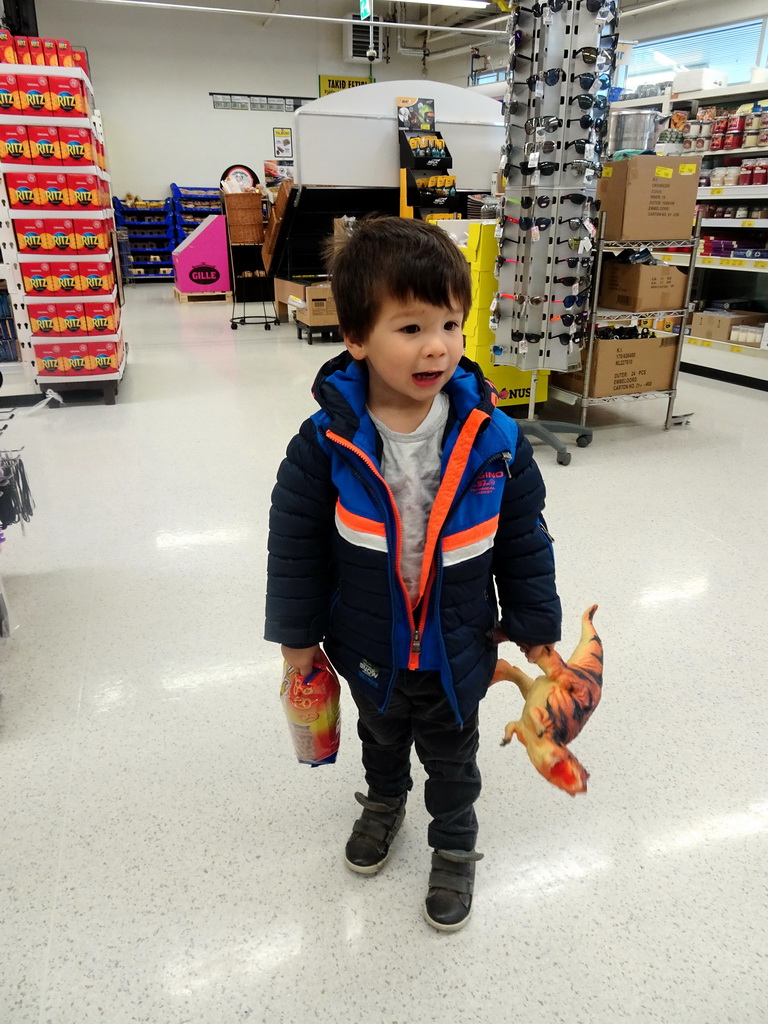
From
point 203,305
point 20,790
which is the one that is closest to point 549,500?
point 20,790

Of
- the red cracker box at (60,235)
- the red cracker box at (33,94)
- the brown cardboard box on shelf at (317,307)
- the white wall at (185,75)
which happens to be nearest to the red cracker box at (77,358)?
the red cracker box at (60,235)

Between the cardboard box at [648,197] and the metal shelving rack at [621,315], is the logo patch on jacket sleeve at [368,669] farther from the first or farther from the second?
the cardboard box at [648,197]

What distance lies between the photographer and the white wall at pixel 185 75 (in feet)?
38.1

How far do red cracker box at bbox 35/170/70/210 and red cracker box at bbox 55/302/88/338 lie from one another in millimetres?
568

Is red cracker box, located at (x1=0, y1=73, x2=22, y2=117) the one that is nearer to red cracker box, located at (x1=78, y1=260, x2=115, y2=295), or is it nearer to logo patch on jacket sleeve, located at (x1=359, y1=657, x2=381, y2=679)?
red cracker box, located at (x1=78, y1=260, x2=115, y2=295)

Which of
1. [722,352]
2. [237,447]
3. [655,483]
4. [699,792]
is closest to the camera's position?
[699,792]

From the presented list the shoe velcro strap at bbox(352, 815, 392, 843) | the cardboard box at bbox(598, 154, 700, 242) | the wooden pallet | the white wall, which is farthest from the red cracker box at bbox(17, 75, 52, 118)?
the white wall

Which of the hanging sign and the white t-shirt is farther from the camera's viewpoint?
the hanging sign

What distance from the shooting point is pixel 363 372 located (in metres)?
1.03

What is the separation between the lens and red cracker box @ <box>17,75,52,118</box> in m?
3.88

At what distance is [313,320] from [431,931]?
19.9 feet

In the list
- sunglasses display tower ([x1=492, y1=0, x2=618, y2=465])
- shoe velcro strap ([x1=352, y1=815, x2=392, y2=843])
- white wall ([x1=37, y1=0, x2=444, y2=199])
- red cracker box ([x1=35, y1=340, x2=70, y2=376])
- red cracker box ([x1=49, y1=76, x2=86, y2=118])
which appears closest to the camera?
shoe velcro strap ([x1=352, y1=815, x2=392, y2=843])

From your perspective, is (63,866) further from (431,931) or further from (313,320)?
(313,320)

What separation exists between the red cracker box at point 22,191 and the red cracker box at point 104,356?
0.84 meters
